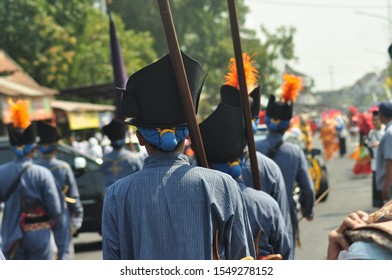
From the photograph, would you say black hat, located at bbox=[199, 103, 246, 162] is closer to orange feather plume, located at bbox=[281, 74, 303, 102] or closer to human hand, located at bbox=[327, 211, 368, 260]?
human hand, located at bbox=[327, 211, 368, 260]

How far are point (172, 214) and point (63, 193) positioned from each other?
5573 mm

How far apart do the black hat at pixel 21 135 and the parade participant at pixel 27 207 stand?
0.05 metres

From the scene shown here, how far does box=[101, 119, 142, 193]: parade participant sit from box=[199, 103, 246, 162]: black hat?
5395mm

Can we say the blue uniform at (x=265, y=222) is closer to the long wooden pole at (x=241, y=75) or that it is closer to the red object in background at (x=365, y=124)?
the long wooden pole at (x=241, y=75)

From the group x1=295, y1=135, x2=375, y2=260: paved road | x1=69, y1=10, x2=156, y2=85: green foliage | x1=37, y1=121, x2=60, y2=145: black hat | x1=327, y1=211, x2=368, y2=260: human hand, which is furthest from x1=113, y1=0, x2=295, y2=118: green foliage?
x1=327, y1=211, x2=368, y2=260: human hand

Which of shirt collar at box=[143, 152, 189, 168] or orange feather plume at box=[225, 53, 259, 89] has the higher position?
orange feather plume at box=[225, 53, 259, 89]

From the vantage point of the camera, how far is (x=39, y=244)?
7754 millimetres

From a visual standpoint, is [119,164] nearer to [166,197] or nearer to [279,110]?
[279,110]

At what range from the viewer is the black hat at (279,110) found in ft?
25.3

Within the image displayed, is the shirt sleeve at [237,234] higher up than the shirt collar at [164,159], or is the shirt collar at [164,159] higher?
the shirt collar at [164,159]

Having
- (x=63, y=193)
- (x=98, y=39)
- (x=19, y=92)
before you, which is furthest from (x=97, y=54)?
(x=63, y=193)

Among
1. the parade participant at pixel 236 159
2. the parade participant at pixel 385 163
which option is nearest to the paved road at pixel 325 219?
the parade participant at pixel 385 163

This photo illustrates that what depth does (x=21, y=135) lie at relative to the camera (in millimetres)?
8023

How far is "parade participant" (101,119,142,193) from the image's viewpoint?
33.0ft
